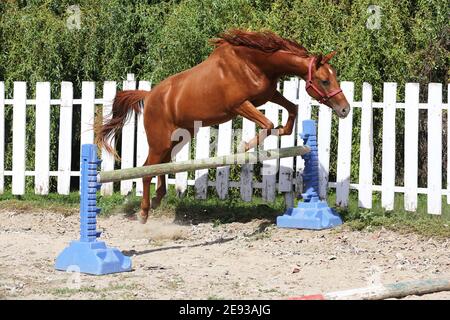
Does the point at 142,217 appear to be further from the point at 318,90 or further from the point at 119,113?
the point at 318,90

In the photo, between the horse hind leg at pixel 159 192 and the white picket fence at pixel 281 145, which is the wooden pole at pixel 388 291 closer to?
the white picket fence at pixel 281 145

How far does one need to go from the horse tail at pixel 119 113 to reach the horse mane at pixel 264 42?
1.44m

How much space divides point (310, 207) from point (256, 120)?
4.14ft

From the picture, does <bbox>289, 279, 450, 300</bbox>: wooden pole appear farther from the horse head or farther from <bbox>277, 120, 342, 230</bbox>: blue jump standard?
<bbox>277, 120, 342, 230</bbox>: blue jump standard

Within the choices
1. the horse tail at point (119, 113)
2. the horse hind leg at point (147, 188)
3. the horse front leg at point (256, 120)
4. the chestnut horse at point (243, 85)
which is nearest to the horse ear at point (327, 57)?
the chestnut horse at point (243, 85)

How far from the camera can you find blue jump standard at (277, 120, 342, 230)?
892 centimetres

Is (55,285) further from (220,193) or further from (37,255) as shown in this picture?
(220,193)

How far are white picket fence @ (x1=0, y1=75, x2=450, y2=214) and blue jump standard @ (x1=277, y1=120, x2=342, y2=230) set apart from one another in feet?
1.73

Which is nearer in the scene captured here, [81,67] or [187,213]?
[187,213]

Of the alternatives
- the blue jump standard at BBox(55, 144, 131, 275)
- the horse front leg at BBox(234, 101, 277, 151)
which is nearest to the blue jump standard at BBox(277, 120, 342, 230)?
the horse front leg at BBox(234, 101, 277, 151)

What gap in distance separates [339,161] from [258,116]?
5.50ft

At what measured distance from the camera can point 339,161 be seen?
31.7 ft

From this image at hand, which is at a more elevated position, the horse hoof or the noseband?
the noseband
